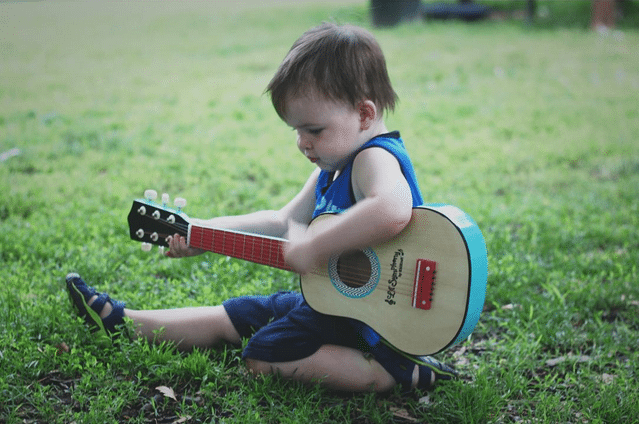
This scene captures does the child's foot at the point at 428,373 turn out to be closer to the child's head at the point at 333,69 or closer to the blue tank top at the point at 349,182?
the blue tank top at the point at 349,182

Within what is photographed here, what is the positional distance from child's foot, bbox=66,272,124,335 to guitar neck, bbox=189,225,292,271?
0.48 meters

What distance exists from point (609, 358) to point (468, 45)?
31.1 feet

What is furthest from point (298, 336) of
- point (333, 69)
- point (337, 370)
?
point (333, 69)

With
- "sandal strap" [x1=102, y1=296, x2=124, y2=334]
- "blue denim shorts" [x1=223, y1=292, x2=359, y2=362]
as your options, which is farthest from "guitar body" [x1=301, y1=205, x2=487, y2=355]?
"sandal strap" [x1=102, y1=296, x2=124, y2=334]

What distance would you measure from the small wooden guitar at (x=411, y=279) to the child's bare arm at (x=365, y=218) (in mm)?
67

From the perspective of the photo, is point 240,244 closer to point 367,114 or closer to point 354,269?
point 354,269

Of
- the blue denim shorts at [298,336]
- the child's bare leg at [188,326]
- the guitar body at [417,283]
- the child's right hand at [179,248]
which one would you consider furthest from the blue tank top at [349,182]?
the child's bare leg at [188,326]

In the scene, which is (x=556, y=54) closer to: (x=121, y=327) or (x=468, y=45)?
(x=468, y=45)

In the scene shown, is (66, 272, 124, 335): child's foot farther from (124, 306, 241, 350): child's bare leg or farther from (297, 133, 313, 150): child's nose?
(297, 133, 313, 150): child's nose

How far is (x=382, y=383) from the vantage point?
102 inches

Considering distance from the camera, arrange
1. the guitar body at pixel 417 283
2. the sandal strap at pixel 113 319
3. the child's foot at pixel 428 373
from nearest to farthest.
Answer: the guitar body at pixel 417 283
the child's foot at pixel 428 373
the sandal strap at pixel 113 319

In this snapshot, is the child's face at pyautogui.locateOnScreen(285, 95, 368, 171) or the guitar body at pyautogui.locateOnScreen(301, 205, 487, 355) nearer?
the guitar body at pyautogui.locateOnScreen(301, 205, 487, 355)

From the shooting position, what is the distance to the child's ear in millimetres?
2473

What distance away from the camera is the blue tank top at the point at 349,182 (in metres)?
2.50
